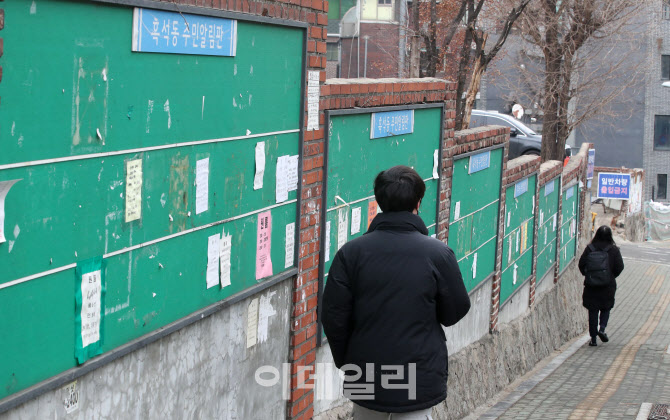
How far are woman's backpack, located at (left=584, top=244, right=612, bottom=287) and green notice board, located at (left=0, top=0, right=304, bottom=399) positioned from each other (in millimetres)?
9515

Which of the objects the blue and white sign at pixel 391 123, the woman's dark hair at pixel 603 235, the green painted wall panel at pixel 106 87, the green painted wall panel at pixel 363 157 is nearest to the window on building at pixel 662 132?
the woman's dark hair at pixel 603 235

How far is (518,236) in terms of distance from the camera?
500 inches

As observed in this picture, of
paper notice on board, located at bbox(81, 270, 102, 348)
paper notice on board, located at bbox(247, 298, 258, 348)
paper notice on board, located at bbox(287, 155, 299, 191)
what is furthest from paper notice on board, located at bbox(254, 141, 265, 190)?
paper notice on board, located at bbox(81, 270, 102, 348)

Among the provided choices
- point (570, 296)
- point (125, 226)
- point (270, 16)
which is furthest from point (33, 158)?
point (570, 296)

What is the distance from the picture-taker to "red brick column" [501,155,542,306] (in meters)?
11.7

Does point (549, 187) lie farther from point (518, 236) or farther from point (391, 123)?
point (391, 123)

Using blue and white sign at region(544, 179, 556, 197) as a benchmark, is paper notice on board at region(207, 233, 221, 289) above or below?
above

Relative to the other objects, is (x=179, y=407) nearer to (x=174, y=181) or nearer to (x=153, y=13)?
(x=174, y=181)

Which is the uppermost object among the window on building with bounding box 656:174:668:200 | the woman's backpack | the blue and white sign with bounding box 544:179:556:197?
the blue and white sign with bounding box 544:179:556:197

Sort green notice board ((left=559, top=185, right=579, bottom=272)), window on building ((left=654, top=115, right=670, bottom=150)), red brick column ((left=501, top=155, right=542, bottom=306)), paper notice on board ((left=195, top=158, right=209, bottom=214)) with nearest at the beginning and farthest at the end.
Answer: paper notice on board ((left=195, top=158, right=209, bottom=214)), red brick column ((left=501, top=155, right=542, bottom=306)), green notice board ((left=559, top=185, right=579, bottom=272)), window on building ((left=654, top=115, right=670, bottom=150))

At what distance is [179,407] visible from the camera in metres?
4.44

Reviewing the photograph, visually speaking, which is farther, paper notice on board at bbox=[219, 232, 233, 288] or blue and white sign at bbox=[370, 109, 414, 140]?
blue and white sign at bbox=[370, 109, 414, 140]

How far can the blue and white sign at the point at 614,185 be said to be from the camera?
92.3ft

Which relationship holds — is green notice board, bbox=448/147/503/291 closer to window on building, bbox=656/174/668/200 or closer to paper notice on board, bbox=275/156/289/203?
paper notice on board, bbox=275/156/289/203
